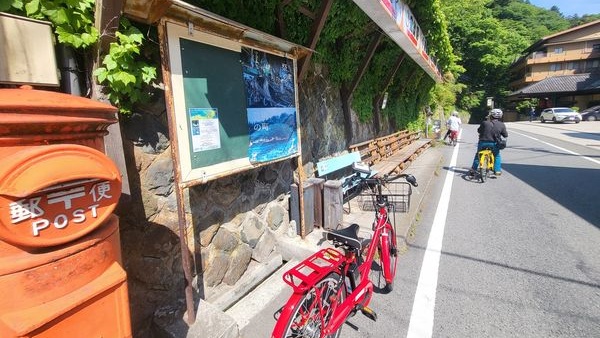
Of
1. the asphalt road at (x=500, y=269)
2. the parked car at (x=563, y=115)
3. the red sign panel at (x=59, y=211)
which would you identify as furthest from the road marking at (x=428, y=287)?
the parked car at (x=563, y=115)

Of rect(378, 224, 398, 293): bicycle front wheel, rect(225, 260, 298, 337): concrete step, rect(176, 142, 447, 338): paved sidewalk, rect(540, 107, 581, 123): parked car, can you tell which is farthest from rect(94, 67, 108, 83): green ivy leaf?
rect(540, 107, 581, 123): parked car

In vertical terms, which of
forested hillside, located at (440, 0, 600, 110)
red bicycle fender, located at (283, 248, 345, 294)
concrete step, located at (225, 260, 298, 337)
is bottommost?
concrete step, located at (225, 260, 298, 337)

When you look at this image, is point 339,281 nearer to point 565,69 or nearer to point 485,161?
point 485,161

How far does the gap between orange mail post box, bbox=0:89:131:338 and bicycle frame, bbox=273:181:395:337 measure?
45.2 inches

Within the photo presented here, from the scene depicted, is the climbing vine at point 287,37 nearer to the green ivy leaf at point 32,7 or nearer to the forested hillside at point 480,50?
the green ivy leaf at point 32,7

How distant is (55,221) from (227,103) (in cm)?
219

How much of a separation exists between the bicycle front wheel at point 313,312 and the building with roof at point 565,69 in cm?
5167

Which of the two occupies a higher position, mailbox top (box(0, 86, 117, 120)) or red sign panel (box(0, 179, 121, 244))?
mailbox top (box(0, 86, 117, 120))

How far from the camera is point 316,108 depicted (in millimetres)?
6055

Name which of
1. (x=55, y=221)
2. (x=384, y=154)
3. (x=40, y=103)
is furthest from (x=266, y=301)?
(x=384, y=154)

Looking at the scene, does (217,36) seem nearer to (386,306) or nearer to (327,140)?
(386,306)

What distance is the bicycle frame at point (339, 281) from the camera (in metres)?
2.28

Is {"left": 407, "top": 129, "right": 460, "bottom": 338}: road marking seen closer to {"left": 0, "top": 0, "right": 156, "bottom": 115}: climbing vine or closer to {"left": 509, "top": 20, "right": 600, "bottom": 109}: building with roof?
{"left": 0, "top": 0, "right": 156, "bottom": 115}: climbing vine

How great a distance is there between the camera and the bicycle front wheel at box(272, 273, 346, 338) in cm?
225
